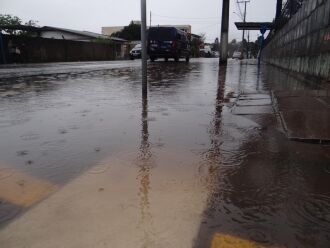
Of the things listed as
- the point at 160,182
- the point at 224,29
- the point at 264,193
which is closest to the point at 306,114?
the point at 264,193

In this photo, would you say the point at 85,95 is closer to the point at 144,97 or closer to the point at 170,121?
the point at 144,97

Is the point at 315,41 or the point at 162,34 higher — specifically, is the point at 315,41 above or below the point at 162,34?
below

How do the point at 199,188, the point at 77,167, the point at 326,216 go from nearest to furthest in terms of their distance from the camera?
the point at 326,216, the point at 199,188, the point at 77,167

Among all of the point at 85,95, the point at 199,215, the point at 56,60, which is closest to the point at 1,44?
the point at 56,60

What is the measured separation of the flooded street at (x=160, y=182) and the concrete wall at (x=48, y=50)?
20.0 metres

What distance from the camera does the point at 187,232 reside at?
178 cm

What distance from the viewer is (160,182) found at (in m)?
2.42

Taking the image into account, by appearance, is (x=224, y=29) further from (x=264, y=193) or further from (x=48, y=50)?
(x=264, y=193)

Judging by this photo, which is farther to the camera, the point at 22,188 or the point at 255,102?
the point at 255,102

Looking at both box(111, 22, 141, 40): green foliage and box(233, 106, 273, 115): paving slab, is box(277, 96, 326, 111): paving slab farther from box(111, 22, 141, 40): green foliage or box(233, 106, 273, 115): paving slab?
box(111, 22, 141, 40): green foliage

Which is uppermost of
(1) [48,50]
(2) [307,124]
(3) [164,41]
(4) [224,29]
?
(4) [224,29]

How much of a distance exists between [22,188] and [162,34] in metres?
22.0

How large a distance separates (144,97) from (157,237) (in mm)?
4562

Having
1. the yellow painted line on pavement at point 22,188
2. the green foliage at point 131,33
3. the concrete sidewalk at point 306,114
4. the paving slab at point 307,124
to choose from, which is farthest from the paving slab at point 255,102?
the green foliage at point 131,33
